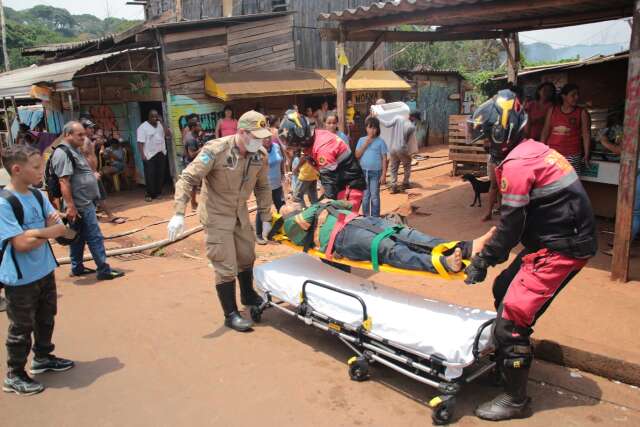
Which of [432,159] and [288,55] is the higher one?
[288,55]

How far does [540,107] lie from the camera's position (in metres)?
7.25

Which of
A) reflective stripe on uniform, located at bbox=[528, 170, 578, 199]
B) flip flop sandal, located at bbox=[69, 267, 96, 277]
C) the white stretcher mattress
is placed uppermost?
reflective stripe on uniform, located at bbox=[528, 170, 578, 199]

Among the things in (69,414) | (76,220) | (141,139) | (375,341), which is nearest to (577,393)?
(375,341)

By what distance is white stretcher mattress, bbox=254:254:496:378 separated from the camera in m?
3.20

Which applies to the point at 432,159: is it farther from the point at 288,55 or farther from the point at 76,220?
the point at 76,220

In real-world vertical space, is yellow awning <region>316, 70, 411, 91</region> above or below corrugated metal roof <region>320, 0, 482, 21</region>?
below

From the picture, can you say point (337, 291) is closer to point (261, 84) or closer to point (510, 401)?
point (510, 401)

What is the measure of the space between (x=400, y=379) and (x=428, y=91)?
17.2 m

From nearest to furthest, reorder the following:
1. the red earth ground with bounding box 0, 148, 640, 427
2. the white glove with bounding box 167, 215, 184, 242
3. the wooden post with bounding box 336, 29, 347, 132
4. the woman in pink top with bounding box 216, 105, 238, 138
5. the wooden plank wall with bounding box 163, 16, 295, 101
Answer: the red earth ground with bounding box 0, 148, 640, 427, the white glove with bounding box 167, 215, 184, 242, the wooden post with bounding box 336, 29, 347, 132, the woman in pink top with bounding box 216, 105, 238, 138, the wooden plank wall with bounding box 163, 16, 295, 101

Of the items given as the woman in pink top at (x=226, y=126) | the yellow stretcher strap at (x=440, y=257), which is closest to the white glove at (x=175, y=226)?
the yellow stretcher strap at (x=440, y=257)

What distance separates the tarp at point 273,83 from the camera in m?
12.1

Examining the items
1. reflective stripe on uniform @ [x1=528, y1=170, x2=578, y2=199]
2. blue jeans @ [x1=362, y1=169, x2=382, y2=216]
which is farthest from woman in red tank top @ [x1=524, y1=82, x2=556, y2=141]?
reflective stripe on uniform @ [x1=528, y1=170, x2=578, y2=199]

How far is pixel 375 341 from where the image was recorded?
11.9 feet

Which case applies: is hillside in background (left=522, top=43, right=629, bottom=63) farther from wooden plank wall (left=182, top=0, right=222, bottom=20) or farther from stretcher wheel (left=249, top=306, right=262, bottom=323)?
wooden plank wall (left=182, top=0, right=222, bottom=20)
